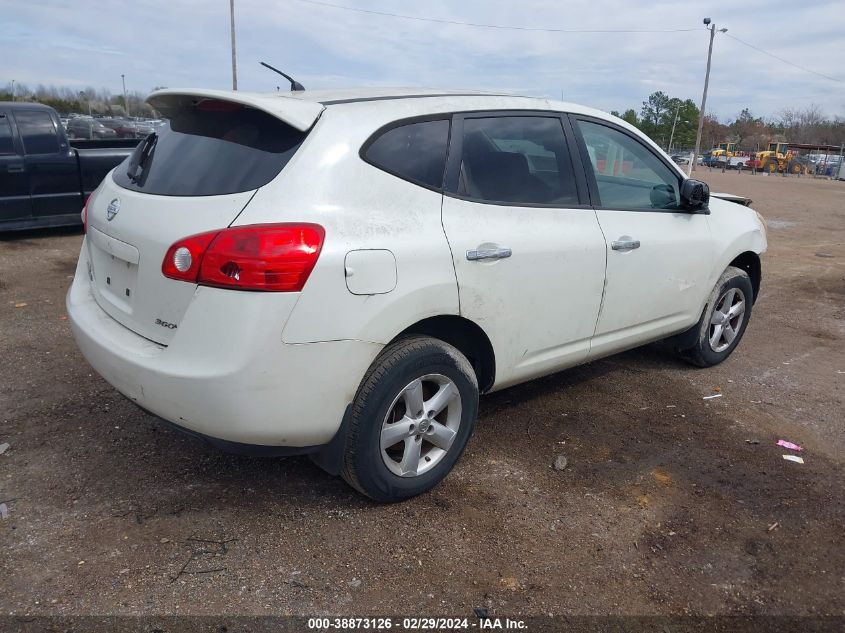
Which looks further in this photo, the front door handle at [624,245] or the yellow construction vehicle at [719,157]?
the yellow construction vehicle at [719,157]

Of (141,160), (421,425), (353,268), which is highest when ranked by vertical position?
(141,160)

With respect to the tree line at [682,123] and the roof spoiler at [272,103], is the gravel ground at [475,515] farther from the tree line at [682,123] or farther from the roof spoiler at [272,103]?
the tree line at [682,123]

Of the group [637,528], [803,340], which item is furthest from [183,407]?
[803,340]

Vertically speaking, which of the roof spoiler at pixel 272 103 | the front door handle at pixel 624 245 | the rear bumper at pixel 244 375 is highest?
the roof spoiler at pixel 272 103

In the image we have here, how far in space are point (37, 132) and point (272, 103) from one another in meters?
7.62

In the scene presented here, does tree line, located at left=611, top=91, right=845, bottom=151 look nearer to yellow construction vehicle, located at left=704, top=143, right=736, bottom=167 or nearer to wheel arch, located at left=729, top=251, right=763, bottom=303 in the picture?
yellow construction vehicle, located at left=704, top=143, right=736, bottom=167

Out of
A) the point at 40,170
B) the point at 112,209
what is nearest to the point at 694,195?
the point at 112,209

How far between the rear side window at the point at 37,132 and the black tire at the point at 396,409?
26.0ft

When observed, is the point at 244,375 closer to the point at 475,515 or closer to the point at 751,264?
the point at 475,515

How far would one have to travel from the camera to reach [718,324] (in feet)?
16.2

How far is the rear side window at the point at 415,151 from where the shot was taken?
2906 millimetres

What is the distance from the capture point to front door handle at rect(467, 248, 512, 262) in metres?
3.05

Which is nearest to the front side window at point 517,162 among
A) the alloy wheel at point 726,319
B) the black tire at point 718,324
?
the black tire at point 718,324

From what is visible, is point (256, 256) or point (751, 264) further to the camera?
point (751, 264)
